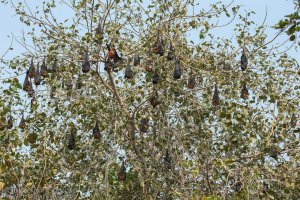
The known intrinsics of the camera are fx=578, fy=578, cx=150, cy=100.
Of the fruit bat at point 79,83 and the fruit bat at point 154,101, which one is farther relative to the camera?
the fruit bat at point 79,83

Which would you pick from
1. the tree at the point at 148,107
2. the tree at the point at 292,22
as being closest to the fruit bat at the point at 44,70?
the tree at the point at 148,107

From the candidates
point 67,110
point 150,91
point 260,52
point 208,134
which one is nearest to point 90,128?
point 67,110

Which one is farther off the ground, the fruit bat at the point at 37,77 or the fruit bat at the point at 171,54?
the fruit bat at the point at 171,54

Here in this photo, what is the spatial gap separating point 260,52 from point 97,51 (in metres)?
2.68

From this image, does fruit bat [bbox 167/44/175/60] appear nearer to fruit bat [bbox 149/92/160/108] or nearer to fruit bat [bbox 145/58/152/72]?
fruit bat [bbox 145/58/152/72]

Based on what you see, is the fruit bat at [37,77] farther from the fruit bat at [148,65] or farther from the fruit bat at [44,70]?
the fruit bat at [148,65]

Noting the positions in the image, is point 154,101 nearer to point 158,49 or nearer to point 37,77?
point 158,49

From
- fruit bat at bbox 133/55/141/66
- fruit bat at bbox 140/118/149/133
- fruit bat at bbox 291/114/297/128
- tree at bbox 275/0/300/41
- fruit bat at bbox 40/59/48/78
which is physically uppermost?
fruit bat at bbox 133/55/141/66

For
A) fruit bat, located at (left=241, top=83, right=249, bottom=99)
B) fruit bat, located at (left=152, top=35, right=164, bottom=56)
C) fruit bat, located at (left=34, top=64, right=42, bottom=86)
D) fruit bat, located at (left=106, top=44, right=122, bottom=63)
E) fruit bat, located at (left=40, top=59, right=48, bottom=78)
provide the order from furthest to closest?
1. fruit bat, located at (left=241, top=83, right=249, bottom=99)
2. fruit bat, located at (left=40, top=59, right=48, bottom=78)
3. fruit bat, located at (left=34, top=64, right=42, bottom=86)
4. fruit bat, located at (left=106, top=44, right=122, bottom=63)
5. fruit bat, located at (left=152, top=35, right=164, bottom=56)

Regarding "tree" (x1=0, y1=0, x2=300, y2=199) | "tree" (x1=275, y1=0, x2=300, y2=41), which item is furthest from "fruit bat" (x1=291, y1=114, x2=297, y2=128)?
"tree" (x1=275, y1=0, x2=300, y2=41)

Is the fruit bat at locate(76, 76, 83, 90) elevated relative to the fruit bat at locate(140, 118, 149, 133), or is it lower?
elevated

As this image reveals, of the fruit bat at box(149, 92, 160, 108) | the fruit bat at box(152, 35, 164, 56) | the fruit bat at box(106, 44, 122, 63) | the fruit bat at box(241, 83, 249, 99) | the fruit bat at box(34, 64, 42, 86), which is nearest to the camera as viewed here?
the fruit bat at box(152, 35, 164, 56)

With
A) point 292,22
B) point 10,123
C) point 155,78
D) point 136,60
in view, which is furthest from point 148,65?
point 292,22

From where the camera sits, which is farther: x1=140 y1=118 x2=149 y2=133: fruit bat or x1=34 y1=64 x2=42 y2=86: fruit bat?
x1=140 y1=118 x2=149 y2=133: fruit bat
